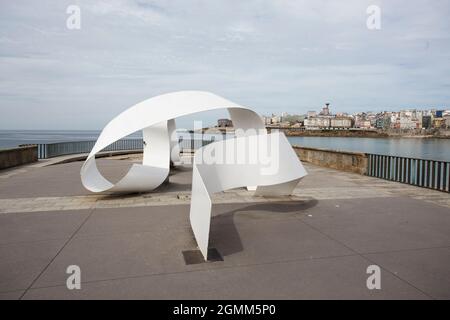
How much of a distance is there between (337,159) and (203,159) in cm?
1041

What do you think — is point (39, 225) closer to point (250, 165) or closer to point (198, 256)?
point (198, 256)

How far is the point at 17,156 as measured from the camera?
15.1 m

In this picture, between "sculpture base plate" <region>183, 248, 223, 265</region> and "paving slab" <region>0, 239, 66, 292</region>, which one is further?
"sculpture base plate" <region>183, 248, 223, 265</region>

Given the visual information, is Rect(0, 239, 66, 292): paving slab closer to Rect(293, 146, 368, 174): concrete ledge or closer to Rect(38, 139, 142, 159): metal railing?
Rect(293, 146, 368, 174): concrete ledge

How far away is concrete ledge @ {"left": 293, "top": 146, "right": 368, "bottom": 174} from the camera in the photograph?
44.5 ft

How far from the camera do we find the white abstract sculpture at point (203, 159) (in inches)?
232

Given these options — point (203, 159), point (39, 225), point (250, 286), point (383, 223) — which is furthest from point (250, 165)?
point (39, 225)

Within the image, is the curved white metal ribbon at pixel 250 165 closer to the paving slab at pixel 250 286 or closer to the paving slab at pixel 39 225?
the paving slab at pixel 250 286

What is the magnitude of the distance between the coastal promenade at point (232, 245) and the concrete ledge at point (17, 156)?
19.1 feet

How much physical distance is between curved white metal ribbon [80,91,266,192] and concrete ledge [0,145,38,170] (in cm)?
730

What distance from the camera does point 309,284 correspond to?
3861mm

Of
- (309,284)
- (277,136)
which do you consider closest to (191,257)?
(309,284)

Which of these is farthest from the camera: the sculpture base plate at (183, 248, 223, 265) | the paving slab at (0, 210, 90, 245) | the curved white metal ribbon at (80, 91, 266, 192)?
the curved white metal ribbon at (80, 91, 266, 192)

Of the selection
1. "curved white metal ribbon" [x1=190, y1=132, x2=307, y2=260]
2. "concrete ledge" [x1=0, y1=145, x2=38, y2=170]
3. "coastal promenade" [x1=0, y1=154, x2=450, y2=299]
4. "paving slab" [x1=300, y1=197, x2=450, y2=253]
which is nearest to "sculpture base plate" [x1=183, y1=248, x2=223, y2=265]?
"coastal promenade" [x1=0, y1=154, x2=450, y2=299]
